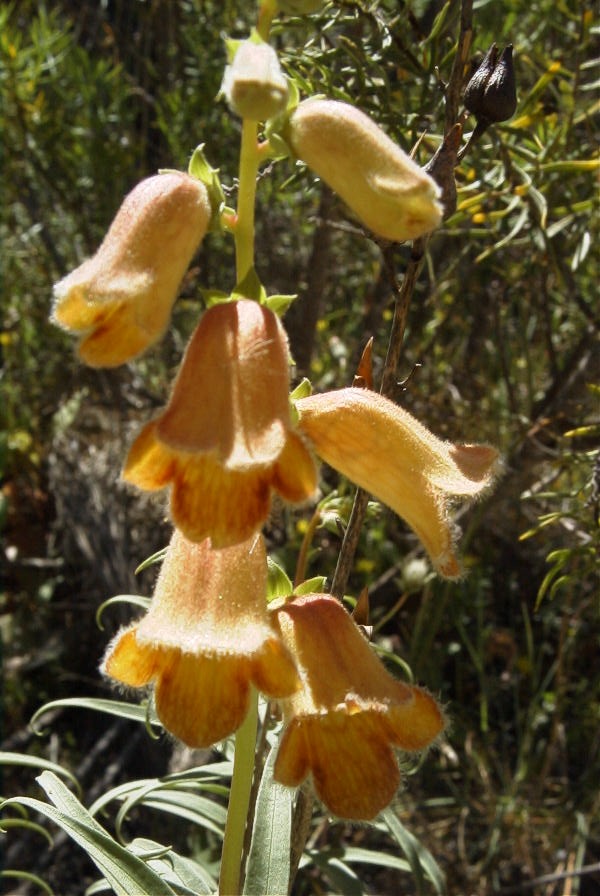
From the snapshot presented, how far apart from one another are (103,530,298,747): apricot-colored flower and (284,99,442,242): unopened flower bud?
334 mm

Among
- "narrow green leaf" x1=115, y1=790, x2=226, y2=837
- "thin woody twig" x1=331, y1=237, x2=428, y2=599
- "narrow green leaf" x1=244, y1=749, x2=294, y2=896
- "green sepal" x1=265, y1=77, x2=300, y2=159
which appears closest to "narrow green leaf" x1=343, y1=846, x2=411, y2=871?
"narrow green leaf" x1=115, y1=790, x2=226, y2=837

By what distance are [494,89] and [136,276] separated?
0.57 m

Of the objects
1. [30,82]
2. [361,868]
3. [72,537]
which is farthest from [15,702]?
[30,82]

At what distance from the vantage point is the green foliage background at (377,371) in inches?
92.8

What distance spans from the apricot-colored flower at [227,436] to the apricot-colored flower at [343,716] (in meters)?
0.19

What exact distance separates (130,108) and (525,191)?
227 centimetres

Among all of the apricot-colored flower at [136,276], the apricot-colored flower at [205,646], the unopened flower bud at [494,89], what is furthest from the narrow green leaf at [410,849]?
the unopened flower bud at [494,89]

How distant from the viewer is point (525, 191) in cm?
Result: 163

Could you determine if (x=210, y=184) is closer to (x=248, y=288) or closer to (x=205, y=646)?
(x=248, y=288)

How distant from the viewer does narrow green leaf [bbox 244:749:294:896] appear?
3.62 feet

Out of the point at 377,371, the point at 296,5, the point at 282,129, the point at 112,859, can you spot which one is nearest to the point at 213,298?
the point at 282,129

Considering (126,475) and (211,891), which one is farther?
(211,891)

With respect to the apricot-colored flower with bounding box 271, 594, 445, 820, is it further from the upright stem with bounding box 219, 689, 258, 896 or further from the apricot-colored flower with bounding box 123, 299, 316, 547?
the apricot-colored flower with bounding box 123, 299, 316, 547

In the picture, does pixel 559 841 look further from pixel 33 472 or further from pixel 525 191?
pixel 33 472
